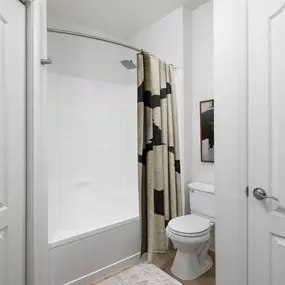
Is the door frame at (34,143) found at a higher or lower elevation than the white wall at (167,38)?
lower

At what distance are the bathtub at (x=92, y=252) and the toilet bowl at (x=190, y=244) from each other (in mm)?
401

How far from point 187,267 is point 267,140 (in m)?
1.34

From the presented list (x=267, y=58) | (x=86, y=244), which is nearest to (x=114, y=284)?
(x=86, y=244)

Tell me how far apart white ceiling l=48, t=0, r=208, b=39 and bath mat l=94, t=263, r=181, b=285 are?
258 cm

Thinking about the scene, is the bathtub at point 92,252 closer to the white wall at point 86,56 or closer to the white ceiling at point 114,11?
the white wall at point 86,56

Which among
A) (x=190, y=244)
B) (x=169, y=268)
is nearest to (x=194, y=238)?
(x=190, y=244)

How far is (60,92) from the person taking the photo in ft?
8.32

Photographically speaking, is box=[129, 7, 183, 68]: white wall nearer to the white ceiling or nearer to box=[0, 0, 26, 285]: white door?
the white ceiling

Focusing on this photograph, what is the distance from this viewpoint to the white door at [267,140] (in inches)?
42.2

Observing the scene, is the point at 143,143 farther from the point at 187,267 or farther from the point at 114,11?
the point at 114,11

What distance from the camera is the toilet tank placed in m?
2.10

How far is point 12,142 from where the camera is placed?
1.11 meters

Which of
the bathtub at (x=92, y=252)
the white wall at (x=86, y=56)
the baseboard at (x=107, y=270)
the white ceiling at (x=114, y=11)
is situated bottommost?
the baseboard at (x=107, y=270)

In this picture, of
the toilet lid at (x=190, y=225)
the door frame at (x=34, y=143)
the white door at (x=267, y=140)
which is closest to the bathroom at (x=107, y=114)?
the toilet lid at (x=190, y=225)
